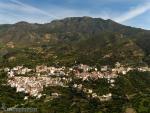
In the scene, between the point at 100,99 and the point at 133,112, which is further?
the point at 100,99

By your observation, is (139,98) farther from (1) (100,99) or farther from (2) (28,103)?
(2) (28,103)

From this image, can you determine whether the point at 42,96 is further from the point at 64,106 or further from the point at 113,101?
the point at 113,101

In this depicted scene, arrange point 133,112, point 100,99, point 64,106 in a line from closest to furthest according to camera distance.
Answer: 1. point 133,112
2. point 64,106
3. point 100,99

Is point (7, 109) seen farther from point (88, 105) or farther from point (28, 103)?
point (88, 105)

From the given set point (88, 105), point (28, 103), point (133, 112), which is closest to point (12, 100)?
point (28, 103)

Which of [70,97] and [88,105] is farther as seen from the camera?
[70,97]

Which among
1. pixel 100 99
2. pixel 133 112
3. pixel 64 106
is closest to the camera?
pixel 133 112

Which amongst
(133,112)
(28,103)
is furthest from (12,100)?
(133,112)

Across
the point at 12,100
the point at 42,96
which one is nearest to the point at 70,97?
the point at 42,96
